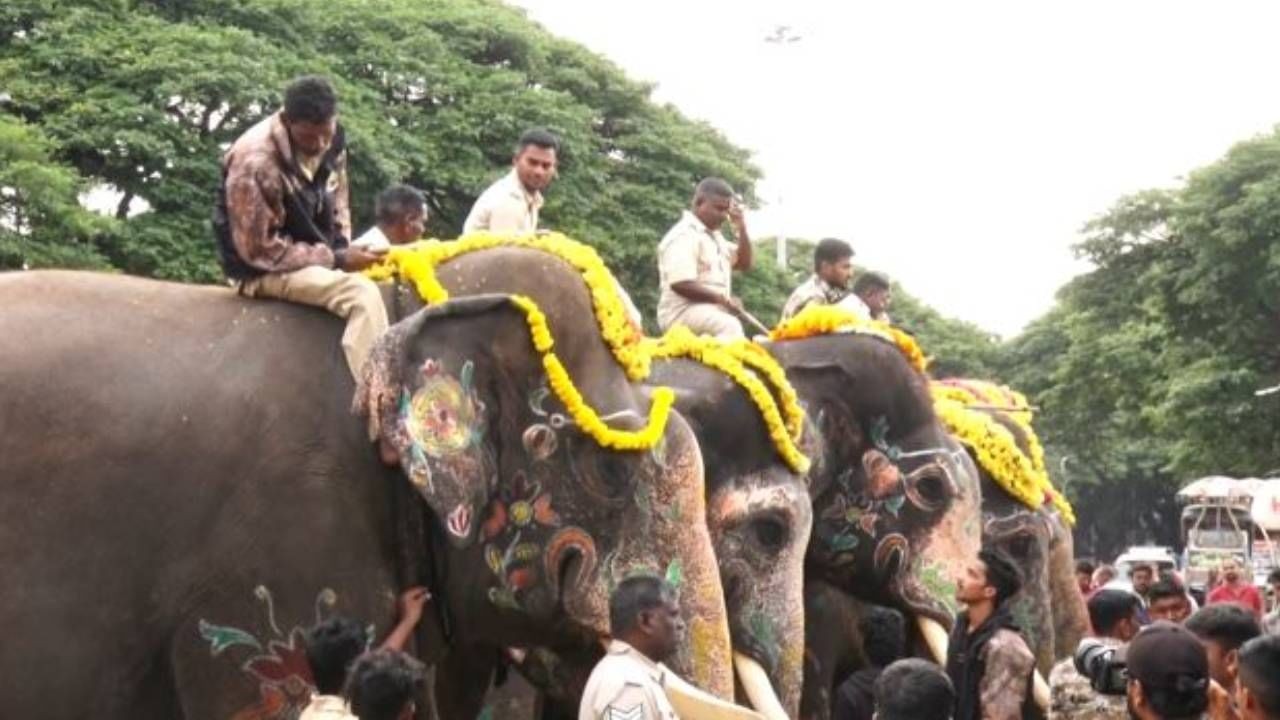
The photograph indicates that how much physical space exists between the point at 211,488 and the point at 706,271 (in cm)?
487

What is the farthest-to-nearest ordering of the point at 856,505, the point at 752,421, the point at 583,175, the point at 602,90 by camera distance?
the point at 602,90, the point at 583,175, the point at 856,505, the point at 752,421

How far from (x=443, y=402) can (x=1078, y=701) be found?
2.34m

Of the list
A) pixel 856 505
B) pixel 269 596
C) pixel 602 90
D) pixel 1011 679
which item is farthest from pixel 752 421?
pixel 602 90

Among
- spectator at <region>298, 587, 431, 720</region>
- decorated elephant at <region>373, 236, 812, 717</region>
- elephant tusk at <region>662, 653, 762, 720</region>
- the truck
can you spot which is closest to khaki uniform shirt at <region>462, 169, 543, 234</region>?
decorated elephant at <region>373, 236, 812, 717</region>

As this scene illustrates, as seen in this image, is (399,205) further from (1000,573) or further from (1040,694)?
(1040,694)

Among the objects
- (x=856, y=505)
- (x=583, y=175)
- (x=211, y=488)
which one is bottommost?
(x=583, y=175)

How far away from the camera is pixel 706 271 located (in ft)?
38.0

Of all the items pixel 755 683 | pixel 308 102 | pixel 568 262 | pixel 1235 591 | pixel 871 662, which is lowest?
pixel 1235 591

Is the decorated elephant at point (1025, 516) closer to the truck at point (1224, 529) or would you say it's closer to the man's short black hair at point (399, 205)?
the man's short black hair at point (399, 205)

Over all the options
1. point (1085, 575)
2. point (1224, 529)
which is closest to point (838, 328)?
point (1085, 575)

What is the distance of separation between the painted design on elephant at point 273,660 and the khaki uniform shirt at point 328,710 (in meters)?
0.97

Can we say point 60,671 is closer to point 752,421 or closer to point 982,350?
point 752,421

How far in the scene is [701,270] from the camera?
11555 millimetres

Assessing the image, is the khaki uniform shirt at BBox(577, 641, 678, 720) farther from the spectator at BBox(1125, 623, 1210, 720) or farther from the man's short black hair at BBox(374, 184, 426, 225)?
the man's short black hair at BBox(374, 184, 426, 225)
